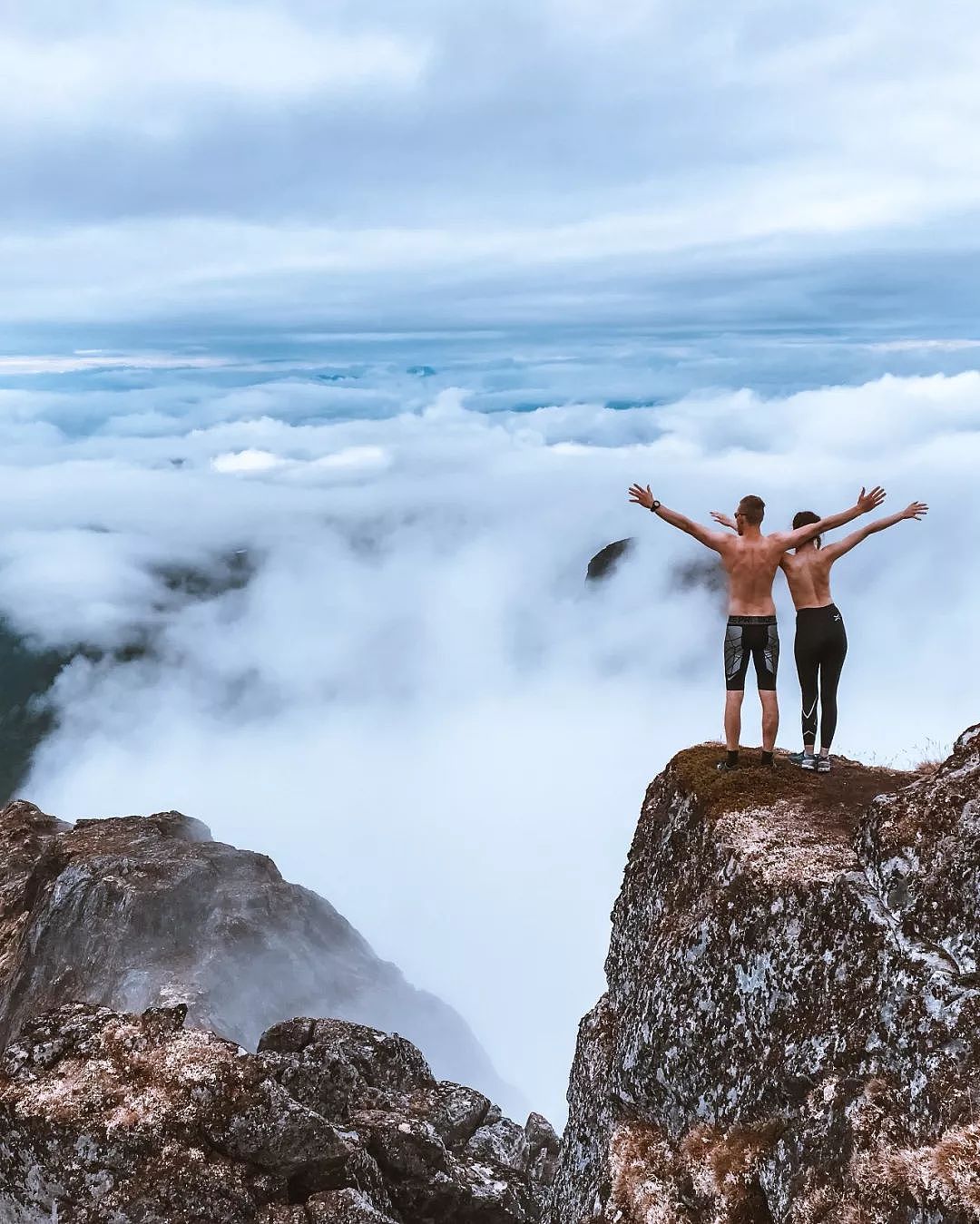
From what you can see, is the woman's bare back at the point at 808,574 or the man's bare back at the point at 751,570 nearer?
the man's bare back at the point at 751,570

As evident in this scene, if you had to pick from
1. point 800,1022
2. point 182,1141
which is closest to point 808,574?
point 800,1022

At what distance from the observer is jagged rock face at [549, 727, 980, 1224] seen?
14.8m

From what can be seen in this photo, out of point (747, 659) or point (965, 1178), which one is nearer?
point (965, 1178)

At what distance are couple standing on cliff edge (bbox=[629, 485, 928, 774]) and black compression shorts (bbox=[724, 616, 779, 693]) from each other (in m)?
0.02

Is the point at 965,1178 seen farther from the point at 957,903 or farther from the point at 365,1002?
the point at 365,1002

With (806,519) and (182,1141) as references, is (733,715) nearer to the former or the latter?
(806,519)

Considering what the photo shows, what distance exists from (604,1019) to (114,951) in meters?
44.8

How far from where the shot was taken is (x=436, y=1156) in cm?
2770

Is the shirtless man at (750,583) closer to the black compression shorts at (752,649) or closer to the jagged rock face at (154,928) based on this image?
the black compression shorts at (752,649)

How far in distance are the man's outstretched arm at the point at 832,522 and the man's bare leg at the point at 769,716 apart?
3488 mm

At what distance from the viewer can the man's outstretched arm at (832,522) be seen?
20797 millimetres

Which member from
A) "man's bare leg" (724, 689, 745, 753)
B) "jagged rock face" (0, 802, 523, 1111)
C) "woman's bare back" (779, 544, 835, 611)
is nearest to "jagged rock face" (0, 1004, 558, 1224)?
"man's bare leg" (724, 689, 745, 753)

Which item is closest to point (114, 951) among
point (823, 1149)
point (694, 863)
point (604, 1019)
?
point (604, 1019)

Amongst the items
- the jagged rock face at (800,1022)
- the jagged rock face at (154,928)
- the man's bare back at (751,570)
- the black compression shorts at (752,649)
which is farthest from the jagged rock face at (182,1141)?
the jagged rock face at (154,928)
